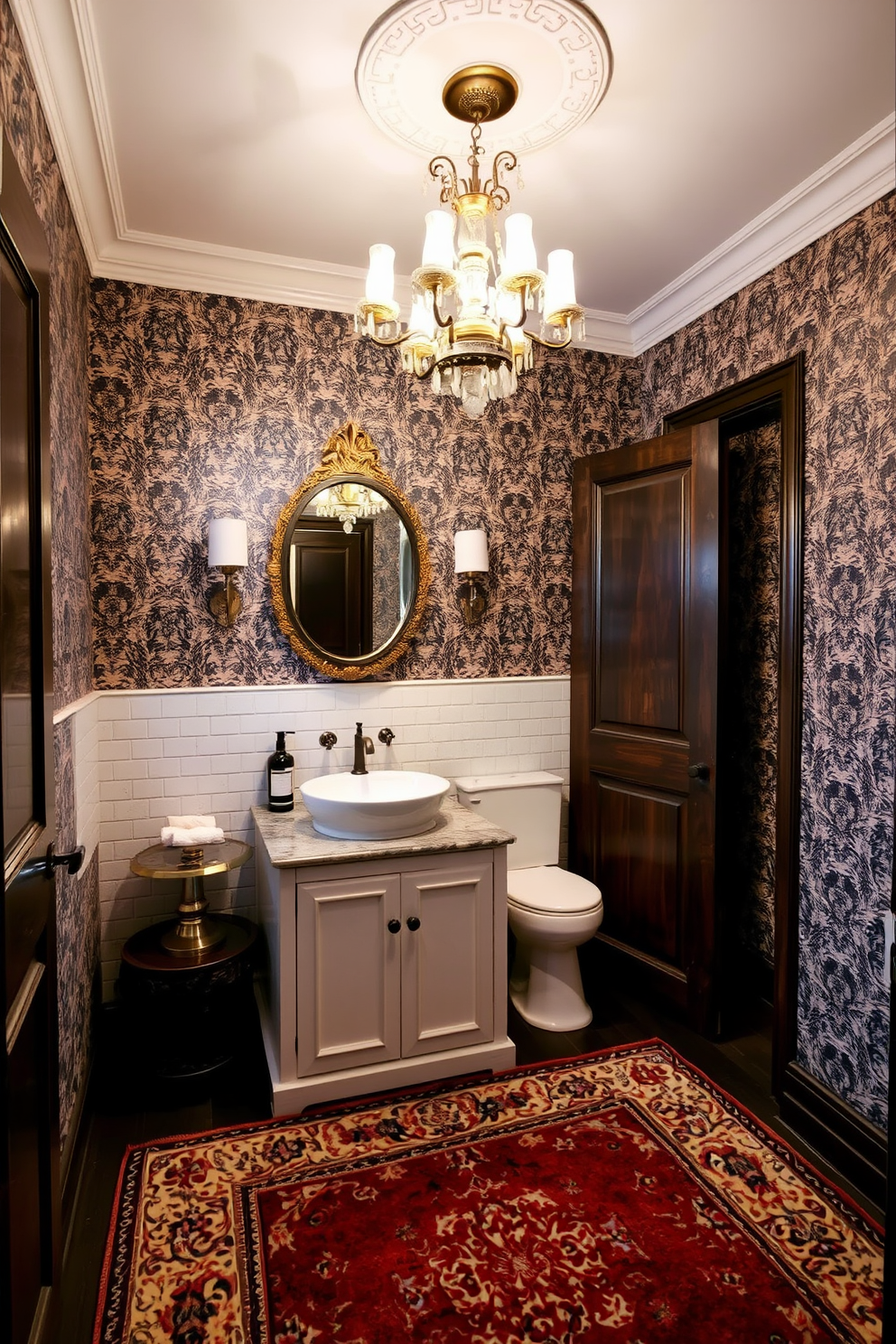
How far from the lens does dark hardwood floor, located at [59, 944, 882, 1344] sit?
5.69 feet

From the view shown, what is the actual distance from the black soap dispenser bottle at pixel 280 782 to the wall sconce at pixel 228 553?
544 millimetres

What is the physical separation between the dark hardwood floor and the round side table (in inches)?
2.3

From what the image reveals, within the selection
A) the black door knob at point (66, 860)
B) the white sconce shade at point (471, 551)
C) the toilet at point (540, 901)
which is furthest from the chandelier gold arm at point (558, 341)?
the toilet at point (540, 901)

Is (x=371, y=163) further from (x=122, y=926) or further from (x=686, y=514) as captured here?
(x=122, y=926)

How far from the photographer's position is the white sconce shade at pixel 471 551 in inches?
119

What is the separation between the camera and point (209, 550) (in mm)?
2688

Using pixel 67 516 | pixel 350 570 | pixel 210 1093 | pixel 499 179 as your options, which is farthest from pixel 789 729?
pixel 67 516

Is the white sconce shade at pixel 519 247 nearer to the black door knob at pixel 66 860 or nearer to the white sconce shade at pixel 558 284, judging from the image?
the white sconce shade at pixel 558 284

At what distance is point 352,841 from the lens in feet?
7.72

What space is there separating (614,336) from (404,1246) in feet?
11.0

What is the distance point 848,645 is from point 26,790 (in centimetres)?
207

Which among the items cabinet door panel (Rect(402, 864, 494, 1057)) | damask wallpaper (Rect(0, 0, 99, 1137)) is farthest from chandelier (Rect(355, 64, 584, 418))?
cabinet door panel (Rect(402, 864, 494, 1057))

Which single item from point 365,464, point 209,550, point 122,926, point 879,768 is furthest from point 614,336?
point 122,926

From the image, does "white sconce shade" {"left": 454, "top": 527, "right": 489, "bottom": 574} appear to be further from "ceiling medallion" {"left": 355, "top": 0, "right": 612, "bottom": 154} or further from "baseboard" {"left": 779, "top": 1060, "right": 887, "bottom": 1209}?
"baseboard" {"left": 779, "top": 1060, "right": 887, "bottom": 1209}
